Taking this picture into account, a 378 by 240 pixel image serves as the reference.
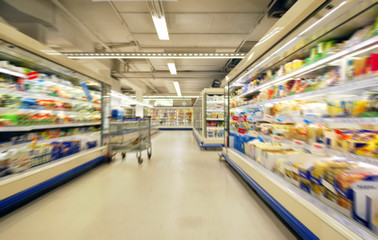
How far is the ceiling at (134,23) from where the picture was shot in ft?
10.3

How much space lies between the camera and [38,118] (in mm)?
2209

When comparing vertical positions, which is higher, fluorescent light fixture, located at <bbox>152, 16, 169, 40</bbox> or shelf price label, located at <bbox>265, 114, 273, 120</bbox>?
fluorescent light fixture, located at <bbox>152, 16, 169, 40</bbox>

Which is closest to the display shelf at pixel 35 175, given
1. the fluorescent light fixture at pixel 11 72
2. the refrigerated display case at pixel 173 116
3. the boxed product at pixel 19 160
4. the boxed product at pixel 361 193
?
the boxed product at pixel 19 160

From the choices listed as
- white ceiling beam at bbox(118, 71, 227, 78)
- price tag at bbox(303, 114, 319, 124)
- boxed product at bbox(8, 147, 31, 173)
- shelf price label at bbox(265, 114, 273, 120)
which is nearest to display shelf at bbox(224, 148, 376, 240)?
price tag at bbox(303, 114, 319, 124)

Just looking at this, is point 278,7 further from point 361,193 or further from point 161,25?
point 361,193

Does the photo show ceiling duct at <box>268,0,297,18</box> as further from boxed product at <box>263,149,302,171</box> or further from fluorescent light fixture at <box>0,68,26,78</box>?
fluorescent light fixture at <box>0,68,26,78</box>

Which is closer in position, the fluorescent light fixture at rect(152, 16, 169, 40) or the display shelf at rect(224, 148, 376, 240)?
the display shelf at rect(224, 148, 376, 240)

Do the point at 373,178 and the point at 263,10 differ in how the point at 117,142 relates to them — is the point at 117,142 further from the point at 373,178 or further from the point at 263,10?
the point at 263,10

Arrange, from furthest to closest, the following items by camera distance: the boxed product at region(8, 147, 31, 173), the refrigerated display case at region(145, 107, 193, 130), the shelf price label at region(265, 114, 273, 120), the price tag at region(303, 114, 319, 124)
Result: the refrigerated display case at region(145, 107, 193, 130) < the shelf price label at region(265, 114, 273, 120) < the boxed product at region(8, 147, 31, 173) < the price tag at region(303, 114, 319, 124)

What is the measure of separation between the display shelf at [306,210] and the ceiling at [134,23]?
3712 millimetres

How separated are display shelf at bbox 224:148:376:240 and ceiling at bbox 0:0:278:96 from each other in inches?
146

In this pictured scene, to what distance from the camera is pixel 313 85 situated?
152cm

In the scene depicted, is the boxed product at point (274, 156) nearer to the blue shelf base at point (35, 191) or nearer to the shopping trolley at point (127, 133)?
the shopping trolley at point (127, 133)

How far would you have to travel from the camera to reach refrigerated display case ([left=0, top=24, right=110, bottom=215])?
174 centimetres
